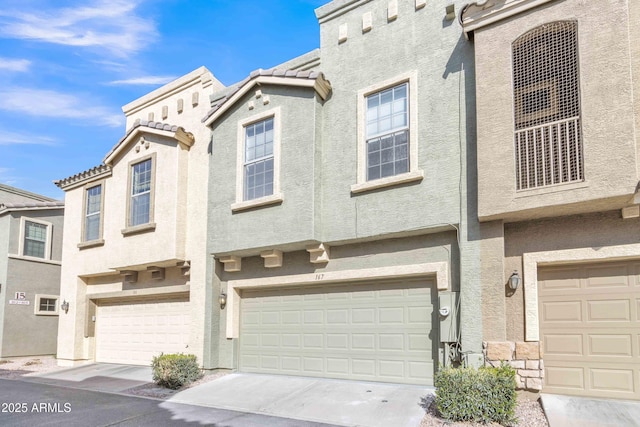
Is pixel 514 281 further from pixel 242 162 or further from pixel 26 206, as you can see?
pixel 26 206

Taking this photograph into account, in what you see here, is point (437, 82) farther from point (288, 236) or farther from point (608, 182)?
point (288, 236)

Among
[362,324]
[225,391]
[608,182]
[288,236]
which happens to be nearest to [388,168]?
[288,236]

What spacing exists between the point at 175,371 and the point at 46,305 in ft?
39.4

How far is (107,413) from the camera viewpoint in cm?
905

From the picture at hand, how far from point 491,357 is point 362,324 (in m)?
2.74

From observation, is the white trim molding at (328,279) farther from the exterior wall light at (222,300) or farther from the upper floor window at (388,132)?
the upper floor window at (388,132)

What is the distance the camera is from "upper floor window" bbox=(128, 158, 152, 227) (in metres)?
13.8

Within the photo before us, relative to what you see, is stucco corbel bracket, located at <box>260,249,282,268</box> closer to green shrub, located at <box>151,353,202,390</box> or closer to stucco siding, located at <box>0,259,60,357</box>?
green shrub, located at <box>151,353,202,390</box>

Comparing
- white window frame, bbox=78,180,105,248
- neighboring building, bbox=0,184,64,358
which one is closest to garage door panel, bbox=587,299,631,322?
white window frame, bbox=78,180,105,248

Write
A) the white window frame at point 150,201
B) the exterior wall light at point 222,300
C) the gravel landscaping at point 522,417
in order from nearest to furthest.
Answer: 1. the gravel landscaping at point 522,417
2. the exterior wall light at point 222,300
3. the white window frame at point 150,201

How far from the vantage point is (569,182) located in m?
7.51

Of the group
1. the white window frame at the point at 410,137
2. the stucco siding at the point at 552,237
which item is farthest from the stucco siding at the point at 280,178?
the stucco siding at the point at 552,237

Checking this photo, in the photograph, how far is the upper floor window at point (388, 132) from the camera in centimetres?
970

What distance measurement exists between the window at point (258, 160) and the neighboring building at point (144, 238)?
5.36ft
